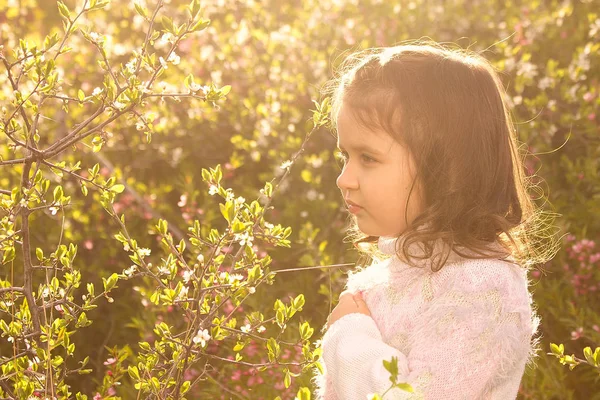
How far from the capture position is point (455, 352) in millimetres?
1870

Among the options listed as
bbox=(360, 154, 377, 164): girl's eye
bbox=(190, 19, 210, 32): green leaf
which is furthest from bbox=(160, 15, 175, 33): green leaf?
bbox=(360, 154, 377, 164): girl's eye

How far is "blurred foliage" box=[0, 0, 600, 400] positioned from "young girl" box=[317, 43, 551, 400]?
1.12 meters

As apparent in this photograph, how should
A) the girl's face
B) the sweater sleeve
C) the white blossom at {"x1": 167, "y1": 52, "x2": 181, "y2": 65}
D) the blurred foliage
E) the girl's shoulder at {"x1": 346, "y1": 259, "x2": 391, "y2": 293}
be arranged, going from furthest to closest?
the blurred foliage
the girl's shoulder at {"x1": 346, "y1": 259, "x2": 391, "y2": 293}
the girl's face
the white blossom at {"x1": 167, "y1": 52, "x2": 181, "y2": 65}
the sweater sleeve

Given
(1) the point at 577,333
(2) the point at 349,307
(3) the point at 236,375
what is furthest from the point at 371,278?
(1) the point at 577,333

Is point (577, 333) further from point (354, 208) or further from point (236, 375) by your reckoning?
point (354, 208)

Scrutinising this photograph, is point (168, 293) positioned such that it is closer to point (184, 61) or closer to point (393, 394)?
point (393, 394)

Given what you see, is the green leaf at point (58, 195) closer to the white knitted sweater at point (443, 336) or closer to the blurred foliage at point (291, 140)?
the white knitted sweater at point (443, 336)

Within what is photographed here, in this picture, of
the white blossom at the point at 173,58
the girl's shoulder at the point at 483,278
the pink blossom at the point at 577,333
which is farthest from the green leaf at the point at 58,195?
the pink blossom at the point at 577,333

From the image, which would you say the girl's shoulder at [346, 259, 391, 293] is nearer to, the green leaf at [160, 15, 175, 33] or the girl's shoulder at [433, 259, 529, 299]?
the girl's shoulder at [433, 259, 529, 299]

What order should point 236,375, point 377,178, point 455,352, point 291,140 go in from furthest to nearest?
1. point 291,140
2. point 236,375
3. point 377,178
4. point 455,352

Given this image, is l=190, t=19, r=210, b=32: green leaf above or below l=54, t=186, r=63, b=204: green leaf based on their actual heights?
above

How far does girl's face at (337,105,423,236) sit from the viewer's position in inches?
83.2

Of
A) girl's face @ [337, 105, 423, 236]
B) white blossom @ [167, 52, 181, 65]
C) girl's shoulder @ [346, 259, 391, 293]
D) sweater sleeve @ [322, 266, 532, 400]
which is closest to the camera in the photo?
sweater sleeve @ [322, 266, 532, 400]

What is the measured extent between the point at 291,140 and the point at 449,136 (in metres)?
2.20
